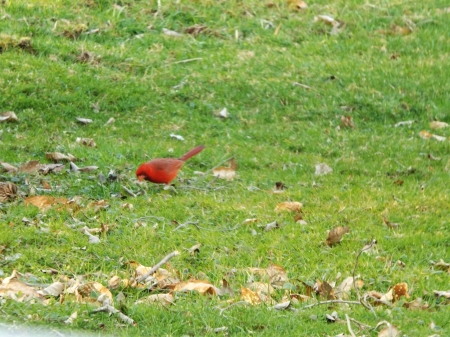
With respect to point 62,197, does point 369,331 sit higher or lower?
higher

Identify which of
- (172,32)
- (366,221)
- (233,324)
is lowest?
(172,32)

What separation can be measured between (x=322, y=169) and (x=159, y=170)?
1.97 m

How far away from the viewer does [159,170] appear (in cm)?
798

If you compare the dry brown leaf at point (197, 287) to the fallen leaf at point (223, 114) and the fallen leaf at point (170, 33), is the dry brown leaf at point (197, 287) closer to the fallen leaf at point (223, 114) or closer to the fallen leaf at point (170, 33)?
the fallen leaf at point (223, 114)

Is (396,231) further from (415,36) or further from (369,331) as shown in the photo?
(415,36)

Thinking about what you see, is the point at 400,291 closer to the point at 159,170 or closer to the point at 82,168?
the point at 159,170

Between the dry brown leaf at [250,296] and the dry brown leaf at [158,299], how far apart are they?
0.46 meters

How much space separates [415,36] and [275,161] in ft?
13.7

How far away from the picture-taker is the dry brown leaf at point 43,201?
752cm

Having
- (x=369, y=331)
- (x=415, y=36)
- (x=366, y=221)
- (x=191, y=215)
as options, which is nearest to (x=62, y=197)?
(x=191, y=215)

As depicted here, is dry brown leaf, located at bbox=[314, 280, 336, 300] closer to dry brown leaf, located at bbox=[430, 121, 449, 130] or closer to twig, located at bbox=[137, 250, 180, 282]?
twig, located at bbox=[137, 250, 180, 282]

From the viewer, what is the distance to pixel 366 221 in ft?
24.8

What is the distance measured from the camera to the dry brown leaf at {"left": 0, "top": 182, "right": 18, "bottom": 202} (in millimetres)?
7715

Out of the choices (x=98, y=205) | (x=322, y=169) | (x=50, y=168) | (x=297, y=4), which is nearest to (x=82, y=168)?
(x=50, y=168)
